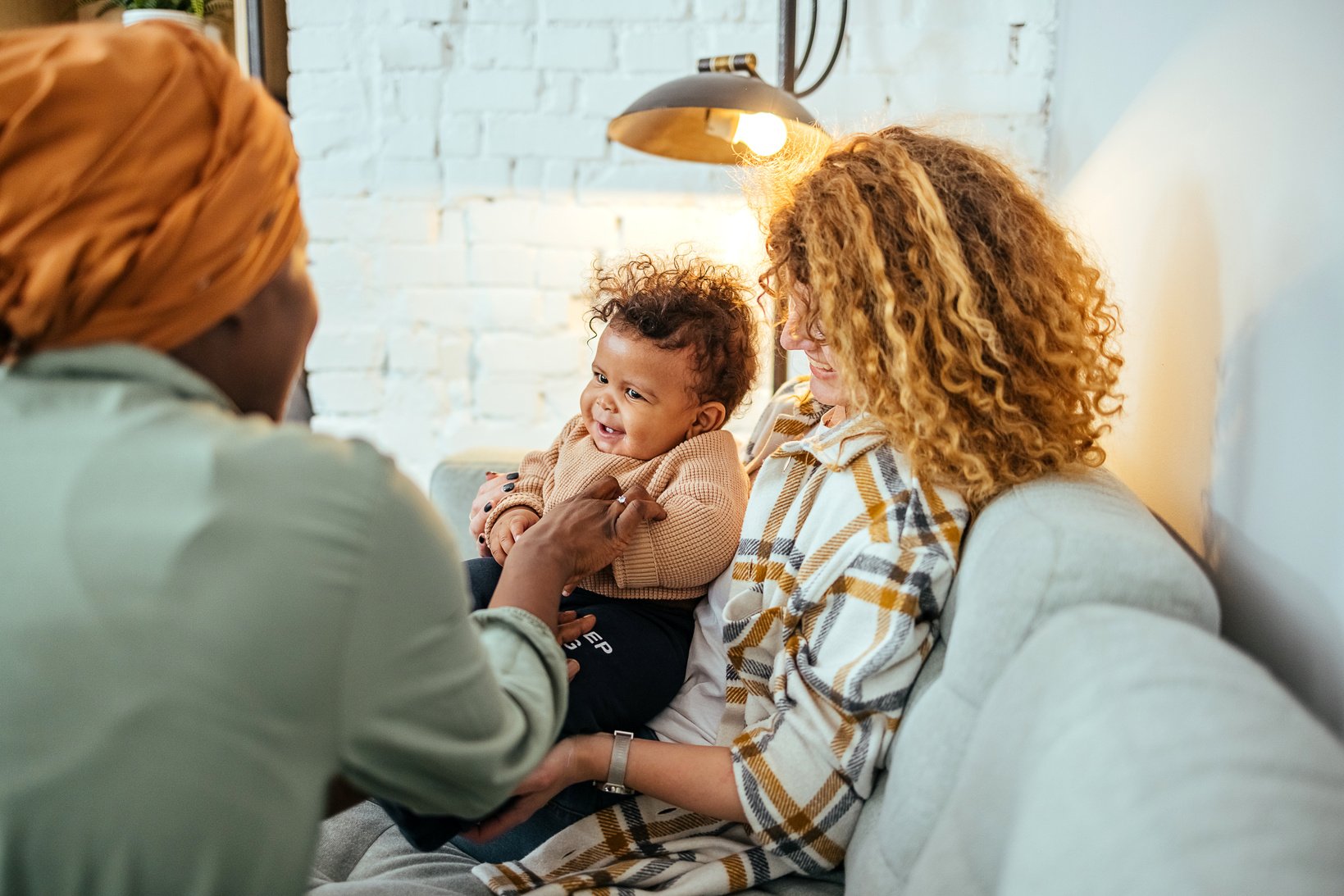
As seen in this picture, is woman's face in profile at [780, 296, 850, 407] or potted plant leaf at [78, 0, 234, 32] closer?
woman's face in profile at [780, 296, 850, 407]

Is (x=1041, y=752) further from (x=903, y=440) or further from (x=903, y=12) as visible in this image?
(x=903, y=12)

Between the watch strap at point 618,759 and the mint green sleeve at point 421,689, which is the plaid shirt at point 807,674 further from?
the mint green sleeve at point 421,689

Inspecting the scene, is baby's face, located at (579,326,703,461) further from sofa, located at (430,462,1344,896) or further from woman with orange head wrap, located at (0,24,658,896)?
woman with orange head wrap, located at (0,24,658,896)

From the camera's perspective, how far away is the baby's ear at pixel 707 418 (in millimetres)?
1606

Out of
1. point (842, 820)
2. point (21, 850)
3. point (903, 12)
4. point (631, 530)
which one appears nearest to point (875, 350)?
point (631, 530)

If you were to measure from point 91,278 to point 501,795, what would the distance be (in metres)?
0.48

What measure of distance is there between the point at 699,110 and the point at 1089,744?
61.2 inches

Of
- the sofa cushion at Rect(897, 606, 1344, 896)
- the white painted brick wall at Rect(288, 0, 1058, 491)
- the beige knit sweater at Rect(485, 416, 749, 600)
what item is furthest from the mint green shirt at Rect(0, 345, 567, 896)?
the white painted brick wall at Rect(288, 0, 1058, 491)

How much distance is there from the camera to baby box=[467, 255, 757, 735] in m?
1.28

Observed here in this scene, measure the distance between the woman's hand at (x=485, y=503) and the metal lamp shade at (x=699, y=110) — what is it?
2.28 feet

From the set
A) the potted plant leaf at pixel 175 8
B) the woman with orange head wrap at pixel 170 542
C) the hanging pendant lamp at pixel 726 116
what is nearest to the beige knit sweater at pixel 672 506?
the hanging pendant lamp at pixel 726 116

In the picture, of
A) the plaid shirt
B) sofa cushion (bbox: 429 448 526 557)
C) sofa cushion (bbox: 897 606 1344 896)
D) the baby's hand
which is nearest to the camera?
sofa cushion (bbox: 897 606 1344 896)

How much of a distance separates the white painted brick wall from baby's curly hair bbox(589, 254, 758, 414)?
86 centimetres

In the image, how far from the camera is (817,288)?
3.85 ft
